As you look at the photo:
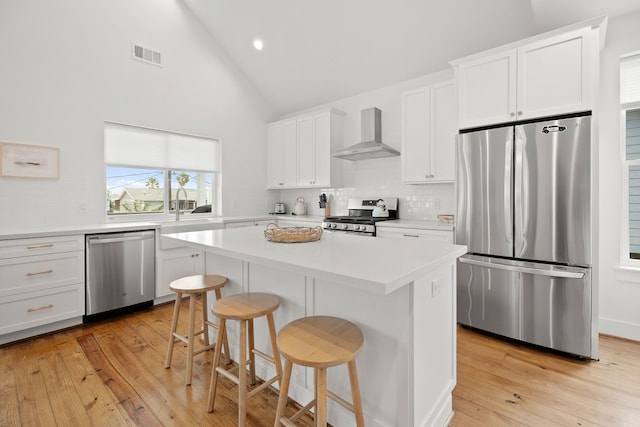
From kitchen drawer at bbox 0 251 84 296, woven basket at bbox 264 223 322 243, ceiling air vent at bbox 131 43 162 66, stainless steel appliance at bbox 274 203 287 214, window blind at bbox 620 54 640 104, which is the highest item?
ceiling air vent at bbox 131 43 162 66

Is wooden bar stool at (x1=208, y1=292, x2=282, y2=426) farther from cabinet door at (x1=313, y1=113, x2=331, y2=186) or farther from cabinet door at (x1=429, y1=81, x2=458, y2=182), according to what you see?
cabinet door at (x1=313, y1=113, x2=331, y2=186)

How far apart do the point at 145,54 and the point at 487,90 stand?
4.13 metres

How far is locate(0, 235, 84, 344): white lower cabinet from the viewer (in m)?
2.74

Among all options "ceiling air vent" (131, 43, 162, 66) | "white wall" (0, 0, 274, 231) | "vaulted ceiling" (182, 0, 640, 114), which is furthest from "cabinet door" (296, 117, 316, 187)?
"ceiling air vent" (131, 43, 162, 66)

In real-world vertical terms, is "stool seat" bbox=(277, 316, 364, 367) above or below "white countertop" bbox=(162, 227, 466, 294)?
below

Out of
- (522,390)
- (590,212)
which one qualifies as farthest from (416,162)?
(522,390)

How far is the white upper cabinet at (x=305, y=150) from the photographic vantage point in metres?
4.71

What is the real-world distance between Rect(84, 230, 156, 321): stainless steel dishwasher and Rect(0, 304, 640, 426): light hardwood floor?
1.61 ft

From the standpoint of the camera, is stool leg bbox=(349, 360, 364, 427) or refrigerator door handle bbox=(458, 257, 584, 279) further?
refrigerator door handle bbox=(458, 257, 584, 279)

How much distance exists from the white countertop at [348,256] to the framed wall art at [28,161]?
2.29 metres

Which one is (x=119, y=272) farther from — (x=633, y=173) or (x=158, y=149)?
(x=633, y=173)

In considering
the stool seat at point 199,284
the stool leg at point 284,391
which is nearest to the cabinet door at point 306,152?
the stool seat at point 199,284

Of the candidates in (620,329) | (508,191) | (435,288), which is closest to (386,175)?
(508,191)

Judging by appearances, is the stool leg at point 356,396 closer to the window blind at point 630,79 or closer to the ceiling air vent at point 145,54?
the window blind at point 630,79
